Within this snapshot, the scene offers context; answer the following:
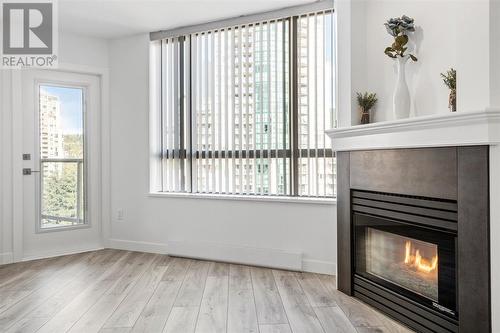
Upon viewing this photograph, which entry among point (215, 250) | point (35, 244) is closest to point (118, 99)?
point (35, 244)

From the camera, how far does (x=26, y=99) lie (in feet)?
13.3

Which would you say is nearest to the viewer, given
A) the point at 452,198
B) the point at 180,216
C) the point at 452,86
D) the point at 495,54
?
the point at 495,54

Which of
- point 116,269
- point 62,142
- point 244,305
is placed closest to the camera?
point 244,305

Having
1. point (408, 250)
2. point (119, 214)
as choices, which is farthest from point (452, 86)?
point (119, 214)

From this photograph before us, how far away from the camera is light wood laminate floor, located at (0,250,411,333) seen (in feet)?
7.69

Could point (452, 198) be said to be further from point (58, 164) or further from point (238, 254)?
point (58, 164)

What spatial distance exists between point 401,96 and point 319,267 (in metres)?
1.70

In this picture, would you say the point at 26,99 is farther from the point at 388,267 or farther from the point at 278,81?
the point at 388,267

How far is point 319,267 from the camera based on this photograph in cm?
345

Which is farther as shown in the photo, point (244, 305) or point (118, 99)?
point (118, 99)

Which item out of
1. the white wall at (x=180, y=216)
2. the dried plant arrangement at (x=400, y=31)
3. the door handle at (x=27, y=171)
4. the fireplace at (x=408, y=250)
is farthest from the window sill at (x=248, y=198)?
the dried plant arrangement at (x=400, y=31)

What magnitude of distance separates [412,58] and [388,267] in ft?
4.60

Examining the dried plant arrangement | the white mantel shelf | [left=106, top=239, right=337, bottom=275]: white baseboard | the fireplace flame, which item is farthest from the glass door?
the fireplace flame

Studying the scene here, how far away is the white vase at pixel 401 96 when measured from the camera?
2.51 m
